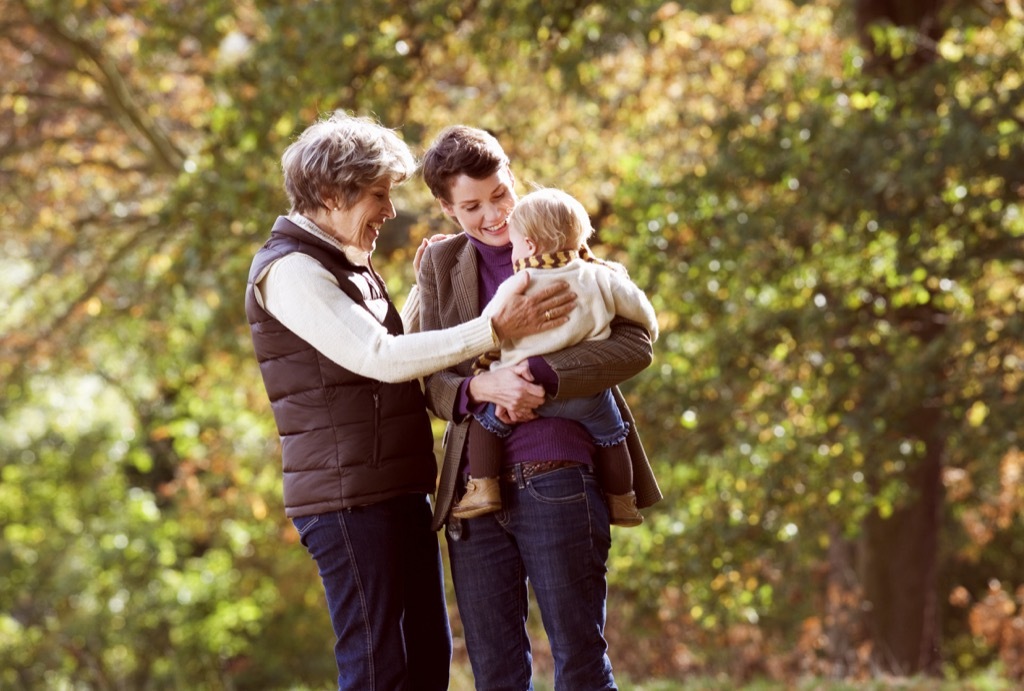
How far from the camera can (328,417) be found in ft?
9.73

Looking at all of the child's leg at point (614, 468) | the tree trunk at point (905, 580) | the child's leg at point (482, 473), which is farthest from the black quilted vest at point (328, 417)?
the tree trunk at point (905, 580)

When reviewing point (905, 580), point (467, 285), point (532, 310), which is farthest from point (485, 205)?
point (905, 580)

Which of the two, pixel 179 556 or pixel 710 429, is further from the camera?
pixel 179 556

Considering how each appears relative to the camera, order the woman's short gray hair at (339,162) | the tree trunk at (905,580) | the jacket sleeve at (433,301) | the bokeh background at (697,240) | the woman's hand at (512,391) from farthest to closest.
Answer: the tree trunk at (905,580) < the bokeh background at (697,240) < the jacket sleeve at (433,301) < the woman's short gray hair at (339,162) < the woman's hand at (512,391)

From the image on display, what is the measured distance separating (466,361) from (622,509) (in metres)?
0.51

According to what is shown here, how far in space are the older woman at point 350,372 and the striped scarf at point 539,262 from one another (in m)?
0.08

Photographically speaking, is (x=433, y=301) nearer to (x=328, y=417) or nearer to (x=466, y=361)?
(x=466, y=361)

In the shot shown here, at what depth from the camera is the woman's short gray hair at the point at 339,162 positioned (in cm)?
297

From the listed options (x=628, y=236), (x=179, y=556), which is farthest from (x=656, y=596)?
(x=179, y=556)

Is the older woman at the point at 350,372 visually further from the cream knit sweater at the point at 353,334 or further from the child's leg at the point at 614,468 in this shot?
the child's leg at the point at 614,468

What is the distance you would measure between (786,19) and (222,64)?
418cm

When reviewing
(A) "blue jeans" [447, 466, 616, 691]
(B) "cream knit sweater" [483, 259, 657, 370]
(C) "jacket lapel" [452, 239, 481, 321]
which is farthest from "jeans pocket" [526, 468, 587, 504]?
(C) "jacket lapel" [452, 239, 481, 321]

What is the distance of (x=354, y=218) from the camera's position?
305cm

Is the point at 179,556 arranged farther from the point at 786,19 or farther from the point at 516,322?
the point at 516,322
